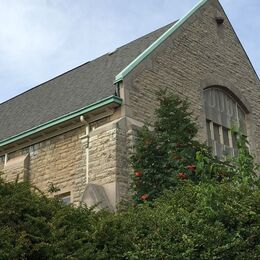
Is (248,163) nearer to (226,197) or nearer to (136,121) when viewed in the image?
(226,197)

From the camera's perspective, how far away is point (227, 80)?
18.3 metres

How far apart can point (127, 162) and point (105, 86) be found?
2902 millimetres

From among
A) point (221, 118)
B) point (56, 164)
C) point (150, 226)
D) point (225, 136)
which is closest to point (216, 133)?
point (225, 136)

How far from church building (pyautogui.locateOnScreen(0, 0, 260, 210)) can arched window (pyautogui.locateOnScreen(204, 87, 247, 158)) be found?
0.04 m

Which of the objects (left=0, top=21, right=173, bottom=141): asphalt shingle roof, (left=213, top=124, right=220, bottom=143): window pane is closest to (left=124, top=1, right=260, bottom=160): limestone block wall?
(left=213, top=124, right=220, bottom=143): window pane

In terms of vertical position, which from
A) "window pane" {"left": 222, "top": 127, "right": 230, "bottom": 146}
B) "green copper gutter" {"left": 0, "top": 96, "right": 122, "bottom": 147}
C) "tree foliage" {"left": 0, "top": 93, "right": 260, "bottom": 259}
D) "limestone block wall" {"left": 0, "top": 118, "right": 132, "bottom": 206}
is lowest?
"tree foliage" {"left": 0, "top": 93, "right": 260, "bottom": 259}

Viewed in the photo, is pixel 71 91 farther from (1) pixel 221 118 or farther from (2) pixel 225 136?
(2) pixel 225 136

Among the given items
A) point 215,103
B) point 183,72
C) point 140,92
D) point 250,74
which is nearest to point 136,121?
point 140,92

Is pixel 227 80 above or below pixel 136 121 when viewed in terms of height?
above

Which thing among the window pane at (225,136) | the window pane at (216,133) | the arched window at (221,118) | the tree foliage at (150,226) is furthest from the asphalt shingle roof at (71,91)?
the tree foliage at (150,226)

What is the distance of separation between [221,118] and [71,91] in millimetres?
4997

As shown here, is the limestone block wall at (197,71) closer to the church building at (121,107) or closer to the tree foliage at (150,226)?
the church building at (121,107)

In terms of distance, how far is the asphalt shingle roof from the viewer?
1568 centimetres

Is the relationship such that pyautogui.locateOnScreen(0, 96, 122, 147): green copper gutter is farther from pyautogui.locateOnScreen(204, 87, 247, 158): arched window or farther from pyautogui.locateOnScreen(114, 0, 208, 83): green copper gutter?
pyautogui.locateOnScreen(204, 87, 247, 158): arched window
